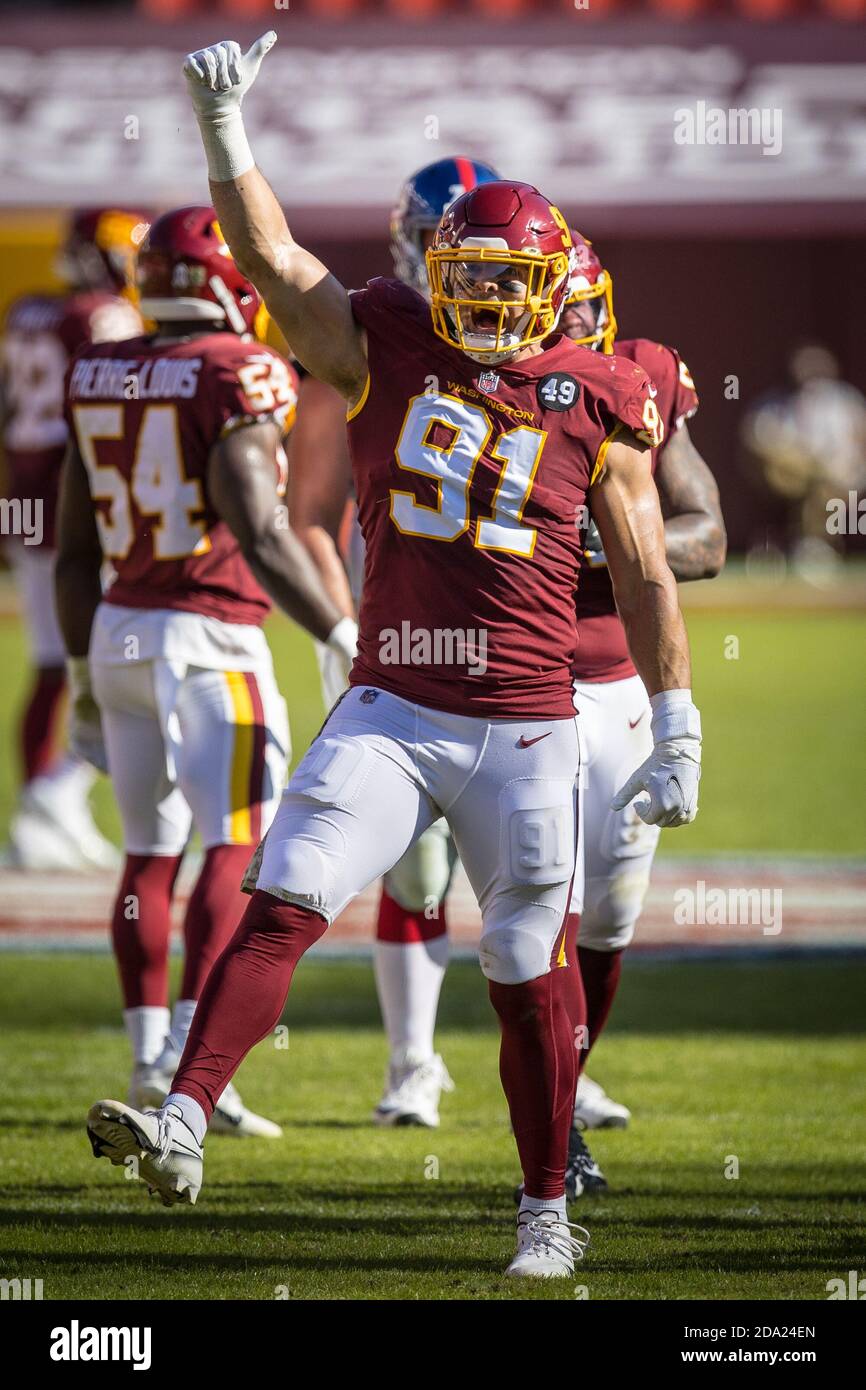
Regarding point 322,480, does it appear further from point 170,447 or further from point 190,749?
point 190,749

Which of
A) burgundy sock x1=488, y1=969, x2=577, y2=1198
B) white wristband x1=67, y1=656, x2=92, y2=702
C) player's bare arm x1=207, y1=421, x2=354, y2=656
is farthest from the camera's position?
white wristband x1=67, y1=656, x2=92, y2=702

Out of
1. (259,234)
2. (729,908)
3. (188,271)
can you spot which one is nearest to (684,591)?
(729,908)

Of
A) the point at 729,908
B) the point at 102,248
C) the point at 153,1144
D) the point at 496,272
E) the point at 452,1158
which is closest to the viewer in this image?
the point at 153,1144

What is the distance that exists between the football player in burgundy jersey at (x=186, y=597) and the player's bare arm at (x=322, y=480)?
0.62ft

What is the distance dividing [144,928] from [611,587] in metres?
1.36

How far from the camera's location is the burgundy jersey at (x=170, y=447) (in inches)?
178

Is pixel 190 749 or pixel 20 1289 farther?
pixel 190 749

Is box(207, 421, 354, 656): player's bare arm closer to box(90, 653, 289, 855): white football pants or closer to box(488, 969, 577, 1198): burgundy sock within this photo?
box(90, 653, 289, 855): white football pants

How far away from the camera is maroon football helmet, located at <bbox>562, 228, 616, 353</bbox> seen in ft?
13.6

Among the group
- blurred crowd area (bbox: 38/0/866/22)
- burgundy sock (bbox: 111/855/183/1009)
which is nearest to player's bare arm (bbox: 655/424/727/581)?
burgundy sock (bbox: 111/855/183/1009)

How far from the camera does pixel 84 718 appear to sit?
504 cm

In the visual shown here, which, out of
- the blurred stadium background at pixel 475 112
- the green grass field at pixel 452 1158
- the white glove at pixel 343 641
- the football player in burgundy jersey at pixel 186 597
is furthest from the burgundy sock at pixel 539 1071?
the blurred stadium background at pixel 475 112

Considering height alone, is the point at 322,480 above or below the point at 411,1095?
above

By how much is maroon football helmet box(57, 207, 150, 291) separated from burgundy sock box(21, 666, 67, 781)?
5.91 feet
